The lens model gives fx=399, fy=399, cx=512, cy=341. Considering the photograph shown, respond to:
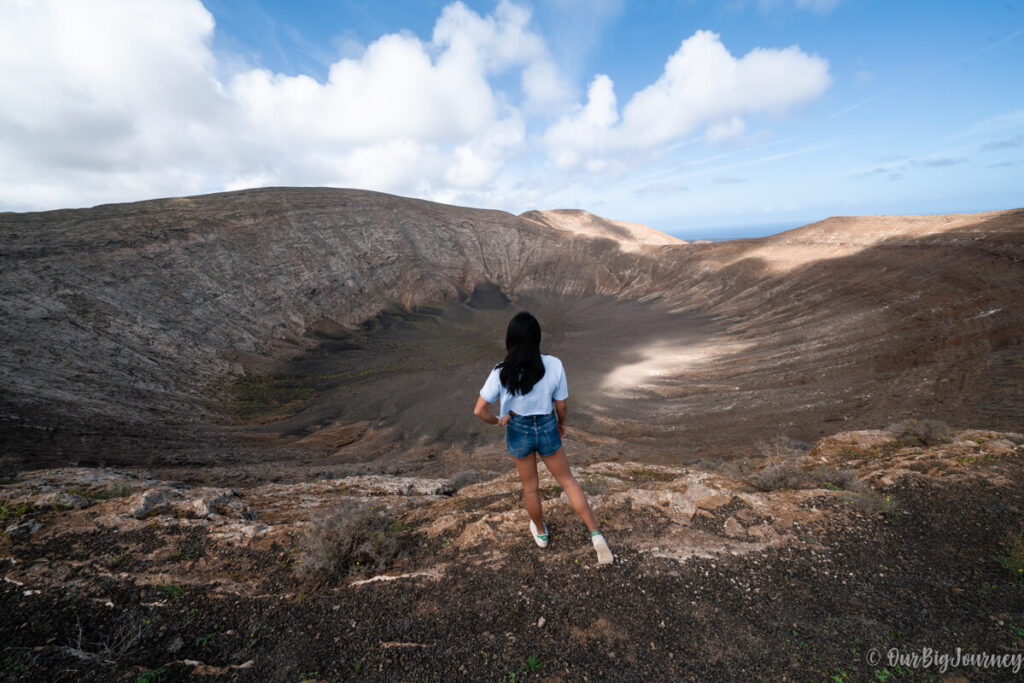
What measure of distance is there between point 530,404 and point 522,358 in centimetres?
47

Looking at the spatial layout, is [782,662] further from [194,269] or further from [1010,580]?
[194,269]

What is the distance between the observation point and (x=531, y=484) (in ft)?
13.6

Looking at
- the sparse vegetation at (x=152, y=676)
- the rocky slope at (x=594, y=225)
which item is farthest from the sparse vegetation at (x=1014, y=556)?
the rocky slope at (x=594, y=225)

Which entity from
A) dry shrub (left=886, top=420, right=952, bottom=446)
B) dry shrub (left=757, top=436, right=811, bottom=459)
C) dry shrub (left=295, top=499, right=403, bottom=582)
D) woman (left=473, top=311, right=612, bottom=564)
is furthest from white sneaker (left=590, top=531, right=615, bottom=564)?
dry shrub (left=757, top=436, right=811, bottom=459)

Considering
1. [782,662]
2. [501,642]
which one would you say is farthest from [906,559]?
[501,642]

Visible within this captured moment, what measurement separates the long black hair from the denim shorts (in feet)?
1.12

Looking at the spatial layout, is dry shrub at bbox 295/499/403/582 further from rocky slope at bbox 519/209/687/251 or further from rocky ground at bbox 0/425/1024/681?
rocky slope at bbox 519/209/687/251

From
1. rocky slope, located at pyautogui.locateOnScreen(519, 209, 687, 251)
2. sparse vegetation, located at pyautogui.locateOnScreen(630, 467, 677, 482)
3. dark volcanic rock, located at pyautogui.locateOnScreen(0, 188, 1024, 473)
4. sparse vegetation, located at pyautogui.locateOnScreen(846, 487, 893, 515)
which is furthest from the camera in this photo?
rocky slope, located at pyautogui.locateOnScreen(519, 209, 687, 251)

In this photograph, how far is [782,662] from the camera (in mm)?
3111

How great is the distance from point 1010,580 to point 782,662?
2646 mm

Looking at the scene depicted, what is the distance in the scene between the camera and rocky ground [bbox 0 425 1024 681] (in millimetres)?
3191

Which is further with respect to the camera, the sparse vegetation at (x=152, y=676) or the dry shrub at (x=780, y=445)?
the dry shrub at (x=780, y=445)

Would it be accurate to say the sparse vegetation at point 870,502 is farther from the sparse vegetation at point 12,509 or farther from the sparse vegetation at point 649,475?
the sparse vegetation at point 12,509

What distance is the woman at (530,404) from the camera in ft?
11.6
